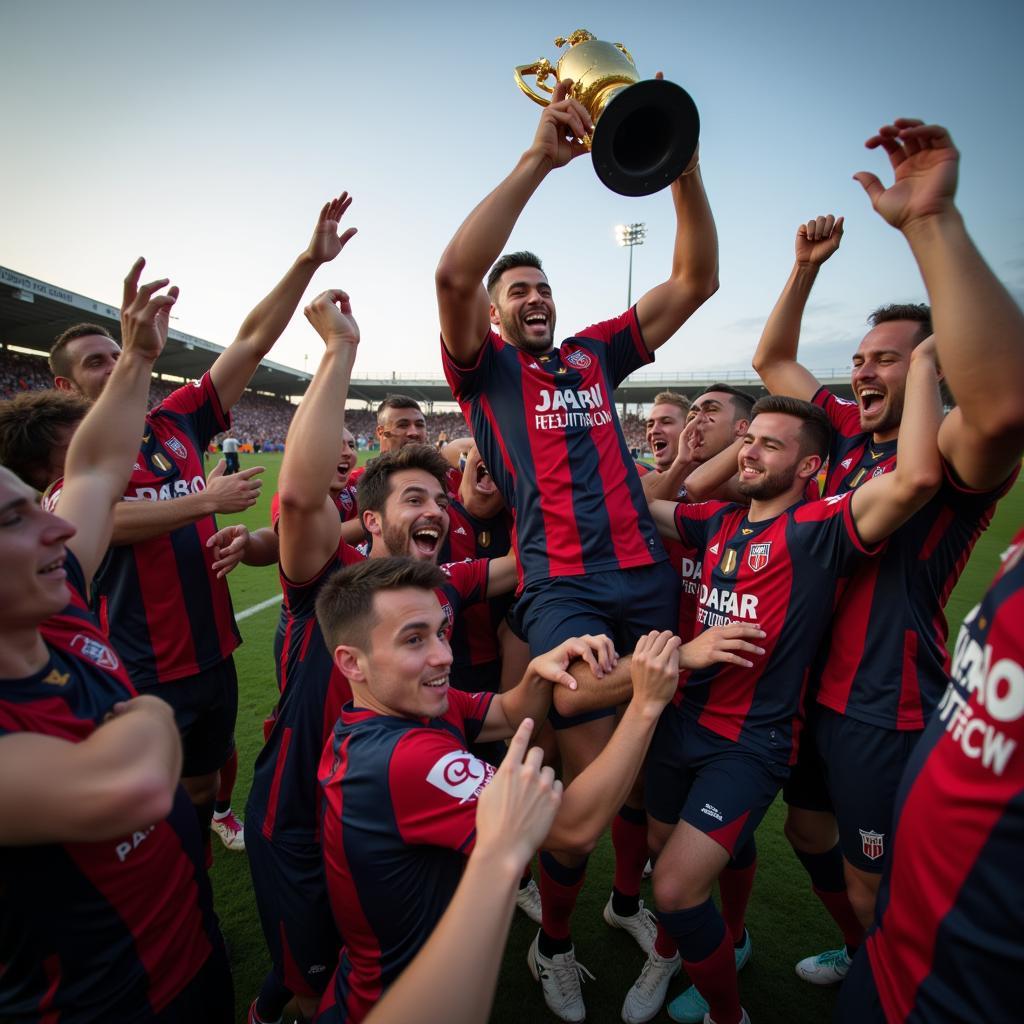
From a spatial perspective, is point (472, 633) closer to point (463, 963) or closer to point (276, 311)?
point (276, 311)

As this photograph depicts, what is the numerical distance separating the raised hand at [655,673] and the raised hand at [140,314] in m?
2.16

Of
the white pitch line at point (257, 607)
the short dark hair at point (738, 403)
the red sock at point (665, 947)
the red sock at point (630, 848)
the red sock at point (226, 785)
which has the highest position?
the short dark hair at point (738, 403)

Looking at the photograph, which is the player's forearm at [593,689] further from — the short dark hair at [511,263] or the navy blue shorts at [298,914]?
the short dark hair at [511,263]

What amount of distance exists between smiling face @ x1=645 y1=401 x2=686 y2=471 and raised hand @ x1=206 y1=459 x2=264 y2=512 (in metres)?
2.74

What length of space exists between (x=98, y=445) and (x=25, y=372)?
141ft

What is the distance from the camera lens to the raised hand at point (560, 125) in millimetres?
2127

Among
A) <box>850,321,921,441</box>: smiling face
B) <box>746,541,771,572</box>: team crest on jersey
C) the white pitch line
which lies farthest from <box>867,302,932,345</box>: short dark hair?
the white pitch line

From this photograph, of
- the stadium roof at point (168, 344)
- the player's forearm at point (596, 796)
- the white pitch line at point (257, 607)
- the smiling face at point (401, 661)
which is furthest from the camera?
the stadium roof at point (168, 344)

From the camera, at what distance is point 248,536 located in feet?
9.63

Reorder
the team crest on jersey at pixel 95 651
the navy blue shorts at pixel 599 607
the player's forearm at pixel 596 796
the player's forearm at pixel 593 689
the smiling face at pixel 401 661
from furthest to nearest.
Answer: the navy blue shorts at pixel 599 607 → the player's forearm at pixel 593 689 → the smiling face at pixel 401 661 → the team crest on jersey at pixel 95 651 → the player's forearm at pixel 596 796

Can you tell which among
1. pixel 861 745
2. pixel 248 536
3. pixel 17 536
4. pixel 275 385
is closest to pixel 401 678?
pixel 17 536

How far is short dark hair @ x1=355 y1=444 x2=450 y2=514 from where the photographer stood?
2922 mm

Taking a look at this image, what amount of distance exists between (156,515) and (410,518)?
4.18 ft

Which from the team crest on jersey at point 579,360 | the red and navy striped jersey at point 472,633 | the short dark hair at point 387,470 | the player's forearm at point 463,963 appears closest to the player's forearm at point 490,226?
the team crest on jersey at point 579,360
